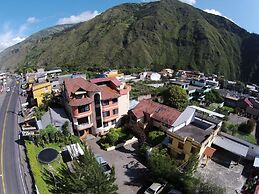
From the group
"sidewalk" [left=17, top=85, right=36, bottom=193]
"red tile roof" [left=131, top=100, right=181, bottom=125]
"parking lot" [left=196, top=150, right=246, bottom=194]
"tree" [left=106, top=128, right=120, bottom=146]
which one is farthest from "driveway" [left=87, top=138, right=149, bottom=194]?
"sidewalk" [left=17, top=85, right=36, bottom=193]

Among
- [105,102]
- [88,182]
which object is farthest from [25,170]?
[105,102]

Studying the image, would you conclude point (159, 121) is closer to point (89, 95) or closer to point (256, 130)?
point (89, 95)

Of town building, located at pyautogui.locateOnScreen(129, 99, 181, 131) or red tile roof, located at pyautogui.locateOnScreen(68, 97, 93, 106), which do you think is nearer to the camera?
red tile roof, located at pyautogui.locateOnScreen(68, 97, 93, 106)

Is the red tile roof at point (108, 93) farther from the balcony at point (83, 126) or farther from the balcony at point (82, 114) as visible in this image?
the balcony at point (83, 126)

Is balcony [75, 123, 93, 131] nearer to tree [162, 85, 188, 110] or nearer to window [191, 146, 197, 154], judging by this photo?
window [191, 146, 197, 154]

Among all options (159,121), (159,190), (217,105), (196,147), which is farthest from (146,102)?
(217,105)

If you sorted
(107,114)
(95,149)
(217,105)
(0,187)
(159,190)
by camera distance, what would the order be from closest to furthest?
1. (0,187)
2. (159,190)
3. (95,149)
4. (107,114)
5. (217,105)

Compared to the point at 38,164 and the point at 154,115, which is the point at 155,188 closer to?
the point at 154,115
